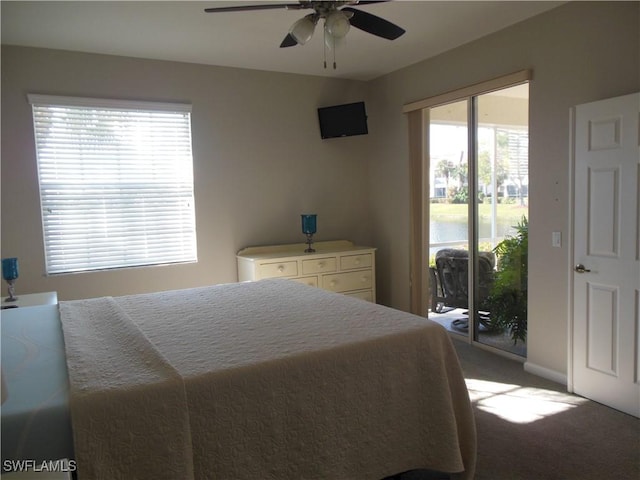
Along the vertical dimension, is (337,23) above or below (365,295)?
above

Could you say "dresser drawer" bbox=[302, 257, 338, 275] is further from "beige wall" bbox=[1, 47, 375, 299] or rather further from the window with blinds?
the window with blinds

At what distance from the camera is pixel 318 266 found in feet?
14.5

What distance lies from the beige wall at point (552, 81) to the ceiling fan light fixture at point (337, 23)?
1813 millimetres

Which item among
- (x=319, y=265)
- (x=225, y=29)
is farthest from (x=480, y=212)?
(x=225, y=29)

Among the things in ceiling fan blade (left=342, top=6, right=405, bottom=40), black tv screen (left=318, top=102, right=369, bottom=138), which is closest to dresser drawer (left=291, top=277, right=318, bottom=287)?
black tv screen (left=318, top=102, right=369, bottom=138)

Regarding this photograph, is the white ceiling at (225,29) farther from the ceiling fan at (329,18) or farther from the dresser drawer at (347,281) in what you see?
the dresser drawer at (347,281)

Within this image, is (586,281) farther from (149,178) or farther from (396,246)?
(149,178)

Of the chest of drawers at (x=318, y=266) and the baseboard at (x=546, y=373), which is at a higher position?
the chest of drawers at (x=318, y=266)

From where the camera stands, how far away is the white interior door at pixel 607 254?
2.77 metres

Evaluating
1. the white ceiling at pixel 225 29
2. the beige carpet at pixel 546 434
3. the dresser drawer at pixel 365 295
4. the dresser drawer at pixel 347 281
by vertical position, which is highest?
the white ceiling at pixel 225 29

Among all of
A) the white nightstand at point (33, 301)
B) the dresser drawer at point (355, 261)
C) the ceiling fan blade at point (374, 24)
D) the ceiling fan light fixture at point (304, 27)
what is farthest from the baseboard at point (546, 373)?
the white nightstand at point (33, 301)

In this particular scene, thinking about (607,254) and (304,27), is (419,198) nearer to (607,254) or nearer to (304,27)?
(607,254)

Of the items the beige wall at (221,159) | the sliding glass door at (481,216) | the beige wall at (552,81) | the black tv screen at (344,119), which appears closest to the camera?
the beige wall at (552,81)

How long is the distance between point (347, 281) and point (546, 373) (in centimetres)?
190
